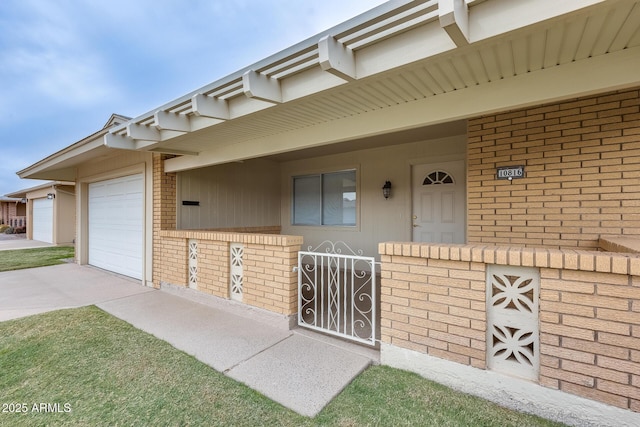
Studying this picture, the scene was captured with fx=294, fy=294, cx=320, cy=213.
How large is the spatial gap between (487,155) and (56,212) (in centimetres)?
1677

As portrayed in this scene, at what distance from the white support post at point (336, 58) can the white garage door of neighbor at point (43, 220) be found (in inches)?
685

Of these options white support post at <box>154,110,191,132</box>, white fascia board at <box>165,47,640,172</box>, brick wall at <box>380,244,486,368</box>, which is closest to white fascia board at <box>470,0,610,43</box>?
white fascia board at <box>165,47,640,172</box>

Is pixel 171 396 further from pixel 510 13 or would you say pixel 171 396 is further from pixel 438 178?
pixel 438 178

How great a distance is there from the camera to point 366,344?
10.2ft

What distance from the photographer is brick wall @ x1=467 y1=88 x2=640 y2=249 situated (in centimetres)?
260

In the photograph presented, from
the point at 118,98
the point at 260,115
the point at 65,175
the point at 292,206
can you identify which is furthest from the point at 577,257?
the point at 118,98

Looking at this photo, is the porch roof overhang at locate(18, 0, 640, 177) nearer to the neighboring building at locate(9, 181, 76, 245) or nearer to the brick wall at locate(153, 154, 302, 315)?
the brick wall at locate(153, 154, 302, 315)

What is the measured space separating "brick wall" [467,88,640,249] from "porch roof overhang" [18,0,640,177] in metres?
0.84

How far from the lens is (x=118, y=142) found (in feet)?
14.9

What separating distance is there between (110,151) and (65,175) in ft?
13.0

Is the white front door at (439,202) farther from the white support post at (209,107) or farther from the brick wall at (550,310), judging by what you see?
the white support post at (209,107)

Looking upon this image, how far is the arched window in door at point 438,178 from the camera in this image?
18.2ft

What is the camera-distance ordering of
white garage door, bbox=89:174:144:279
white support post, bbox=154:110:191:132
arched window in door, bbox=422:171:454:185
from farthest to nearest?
white garage door, bbox=89:174:144:279 < arched window in door, bbox=422:171:454:185 < white support post, bbox=154:110:191:132

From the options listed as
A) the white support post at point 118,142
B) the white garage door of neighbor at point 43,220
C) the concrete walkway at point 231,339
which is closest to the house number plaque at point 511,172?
the concrete walkway at point 231,339
